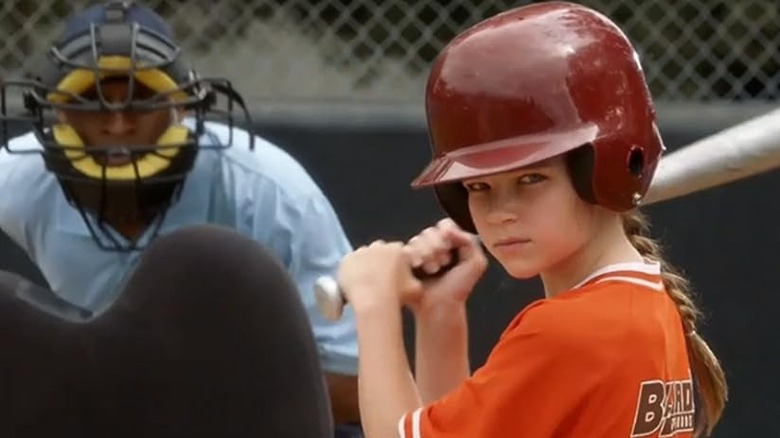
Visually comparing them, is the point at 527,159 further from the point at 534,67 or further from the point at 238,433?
the point at 238,433

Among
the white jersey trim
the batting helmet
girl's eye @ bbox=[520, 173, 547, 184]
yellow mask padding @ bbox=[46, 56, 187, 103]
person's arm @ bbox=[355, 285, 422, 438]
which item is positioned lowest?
person's arm @ bbox=[355, 285, 422, 438]

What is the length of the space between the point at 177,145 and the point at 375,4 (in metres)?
2.01

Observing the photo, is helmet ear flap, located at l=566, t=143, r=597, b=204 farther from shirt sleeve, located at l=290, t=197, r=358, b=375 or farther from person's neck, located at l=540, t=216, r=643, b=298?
shirt sleeve, located at l=290, t=197, r=358, b=375

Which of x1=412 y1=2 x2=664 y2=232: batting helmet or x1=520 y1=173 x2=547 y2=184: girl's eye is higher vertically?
x1=412 y1=2 x2=664 y2=232: batting helmet

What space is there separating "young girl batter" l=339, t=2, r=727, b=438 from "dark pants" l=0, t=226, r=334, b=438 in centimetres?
14

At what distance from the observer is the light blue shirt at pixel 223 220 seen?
329 cm

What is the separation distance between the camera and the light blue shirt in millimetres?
3291

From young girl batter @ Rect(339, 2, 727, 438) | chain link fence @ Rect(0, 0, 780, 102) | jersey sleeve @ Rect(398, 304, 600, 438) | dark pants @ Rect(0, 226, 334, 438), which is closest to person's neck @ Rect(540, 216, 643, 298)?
young girl batter @ Rect(339, 2, 727, 438)

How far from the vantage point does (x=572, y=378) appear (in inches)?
88.7

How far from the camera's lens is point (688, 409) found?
2455mm

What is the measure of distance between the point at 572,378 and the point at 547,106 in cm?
33

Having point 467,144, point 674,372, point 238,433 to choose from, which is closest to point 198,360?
point 238,433

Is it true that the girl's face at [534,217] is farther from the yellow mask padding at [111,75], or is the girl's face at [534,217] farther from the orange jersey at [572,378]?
the yellow mask padding at [111,75]

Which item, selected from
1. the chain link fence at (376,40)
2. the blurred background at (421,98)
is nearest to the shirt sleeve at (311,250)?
the blurred background at (421,98)
